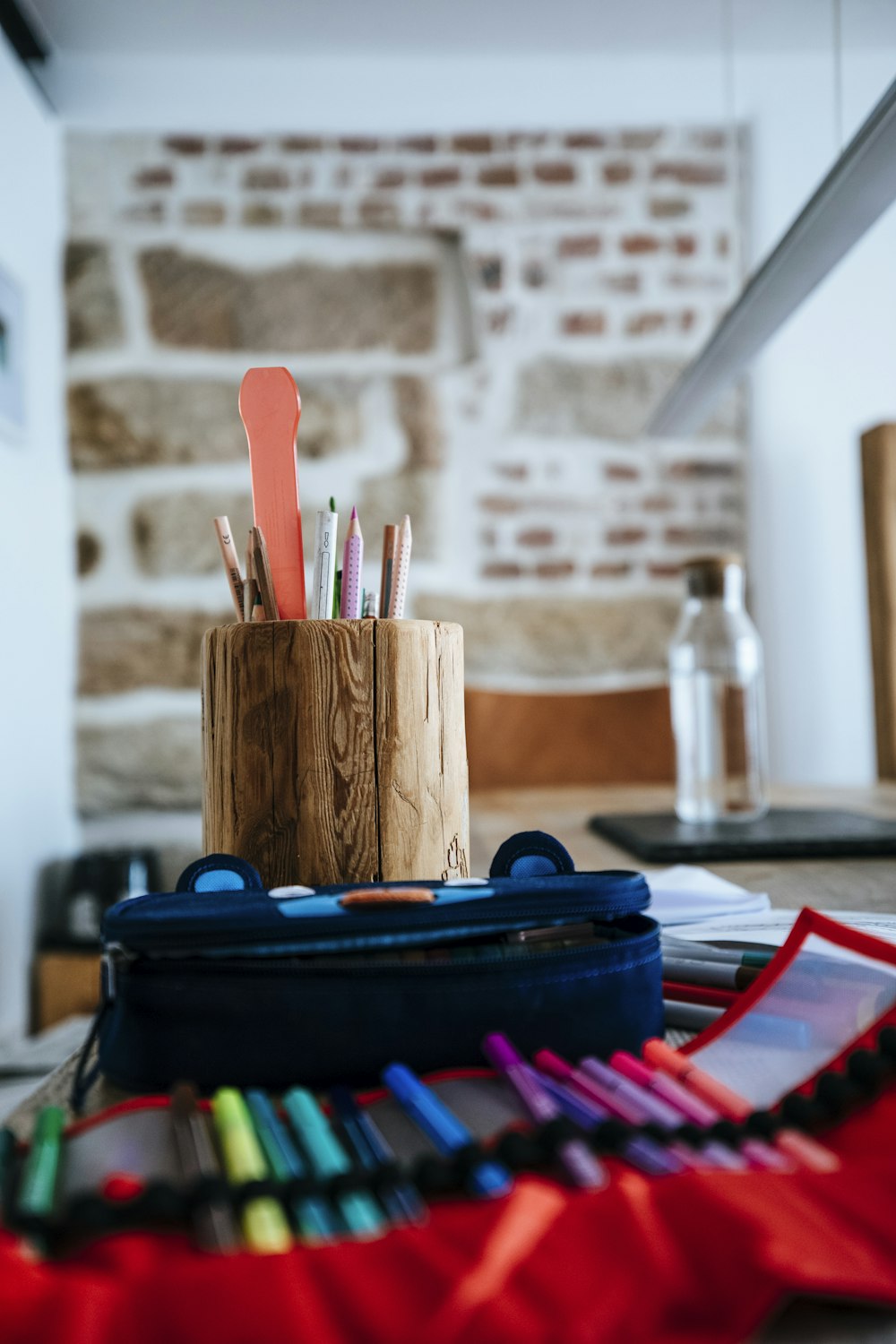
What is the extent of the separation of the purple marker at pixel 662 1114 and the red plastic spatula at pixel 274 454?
1.08ft

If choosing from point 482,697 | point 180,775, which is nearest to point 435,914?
point 482,697

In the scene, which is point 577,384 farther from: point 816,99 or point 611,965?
point 611,965

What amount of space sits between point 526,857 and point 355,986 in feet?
0.55

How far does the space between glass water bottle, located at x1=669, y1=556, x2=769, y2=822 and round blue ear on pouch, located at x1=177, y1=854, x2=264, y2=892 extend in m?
0.89

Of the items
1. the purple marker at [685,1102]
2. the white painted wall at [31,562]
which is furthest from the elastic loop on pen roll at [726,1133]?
the white painted wall at [31,562]

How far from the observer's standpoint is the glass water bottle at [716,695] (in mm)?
1280

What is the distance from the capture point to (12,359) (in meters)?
2.39

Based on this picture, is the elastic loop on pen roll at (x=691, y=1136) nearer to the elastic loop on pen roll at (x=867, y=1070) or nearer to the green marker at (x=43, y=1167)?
the elastic loop on pen roll at (x=867, y=1070)

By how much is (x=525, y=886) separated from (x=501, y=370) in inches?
97.9

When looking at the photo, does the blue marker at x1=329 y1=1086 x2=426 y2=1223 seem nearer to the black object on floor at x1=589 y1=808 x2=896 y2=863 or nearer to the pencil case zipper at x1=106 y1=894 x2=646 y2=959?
the pencil case zipper at x1=106 y1=894 x2=646 y2=959

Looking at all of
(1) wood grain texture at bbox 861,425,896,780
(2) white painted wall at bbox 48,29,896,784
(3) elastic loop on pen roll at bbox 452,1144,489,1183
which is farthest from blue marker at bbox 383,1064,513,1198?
(2) white painted wall at bbox 48,29,896,784

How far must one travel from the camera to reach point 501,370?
2.76 meters

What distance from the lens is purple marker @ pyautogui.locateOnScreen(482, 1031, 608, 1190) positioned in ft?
0.99

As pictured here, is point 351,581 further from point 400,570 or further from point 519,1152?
point 519,1152
